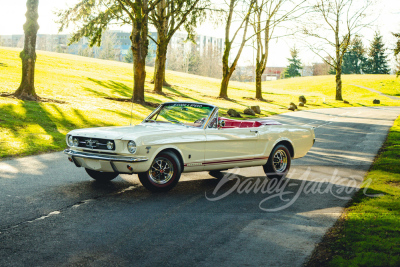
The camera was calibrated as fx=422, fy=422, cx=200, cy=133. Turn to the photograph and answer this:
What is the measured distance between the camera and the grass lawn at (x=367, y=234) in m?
4.33

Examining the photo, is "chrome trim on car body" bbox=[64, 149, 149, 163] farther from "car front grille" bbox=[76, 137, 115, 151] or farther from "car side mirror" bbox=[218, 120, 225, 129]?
"car side mirror" bbox=[218, 120, 225, 129]

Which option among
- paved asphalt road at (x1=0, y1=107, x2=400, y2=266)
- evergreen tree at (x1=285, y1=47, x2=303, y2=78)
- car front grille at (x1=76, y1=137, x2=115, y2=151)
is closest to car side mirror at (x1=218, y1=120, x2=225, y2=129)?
paved asphalt road at (x1=0, y1=107, x2=400, y2=266)

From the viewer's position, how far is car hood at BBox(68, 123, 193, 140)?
264 inches

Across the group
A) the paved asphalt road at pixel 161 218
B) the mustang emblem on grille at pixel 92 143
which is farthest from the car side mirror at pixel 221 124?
the mustang emblem on grille at pixel 92 143

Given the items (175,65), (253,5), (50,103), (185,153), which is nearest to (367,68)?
(175,65)

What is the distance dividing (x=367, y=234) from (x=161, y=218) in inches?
103

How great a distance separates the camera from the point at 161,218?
5.70 m

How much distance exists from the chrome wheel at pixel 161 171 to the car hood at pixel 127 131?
0.52 meters

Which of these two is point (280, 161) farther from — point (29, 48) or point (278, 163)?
point (29, 48)

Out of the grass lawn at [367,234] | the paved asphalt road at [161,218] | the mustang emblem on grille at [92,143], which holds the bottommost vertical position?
the paved asphalt road at [161,218]

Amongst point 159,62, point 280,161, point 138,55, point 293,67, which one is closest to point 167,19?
point 159,62

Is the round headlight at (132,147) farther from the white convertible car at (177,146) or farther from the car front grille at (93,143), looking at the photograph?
the car front grille at (93,143)

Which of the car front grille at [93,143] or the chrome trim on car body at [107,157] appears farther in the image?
the car front grille at [93,143]

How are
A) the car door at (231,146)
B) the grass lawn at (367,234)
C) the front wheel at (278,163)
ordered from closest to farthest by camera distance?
the grass lawn at (367,234) → the car door at (231,146) → the front wheel at (278,163)
